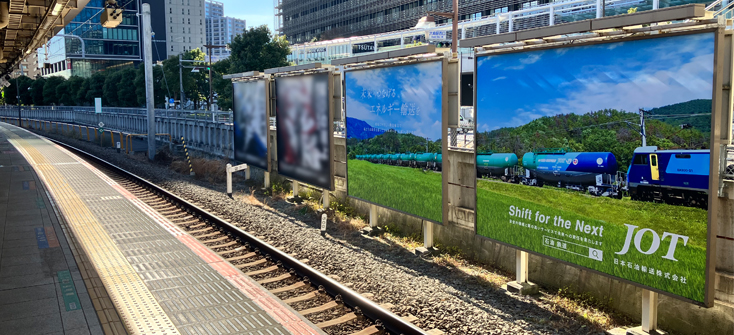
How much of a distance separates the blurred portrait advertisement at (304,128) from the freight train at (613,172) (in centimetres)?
575

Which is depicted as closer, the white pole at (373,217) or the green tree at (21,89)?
the white pole at (373,217)

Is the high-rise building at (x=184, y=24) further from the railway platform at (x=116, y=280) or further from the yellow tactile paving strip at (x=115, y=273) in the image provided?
the railway platform at (x=116, y=280)

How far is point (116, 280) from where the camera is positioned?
8.62m

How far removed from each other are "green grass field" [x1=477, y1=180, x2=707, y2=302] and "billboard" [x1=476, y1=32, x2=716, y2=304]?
1cm

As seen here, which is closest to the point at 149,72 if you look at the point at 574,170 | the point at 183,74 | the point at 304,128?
the point at 304,128

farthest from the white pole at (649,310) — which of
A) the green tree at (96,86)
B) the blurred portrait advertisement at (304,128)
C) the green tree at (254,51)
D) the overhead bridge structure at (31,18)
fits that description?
the green tree at (96,86)

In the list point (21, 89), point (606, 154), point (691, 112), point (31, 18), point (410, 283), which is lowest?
point (410, 283)

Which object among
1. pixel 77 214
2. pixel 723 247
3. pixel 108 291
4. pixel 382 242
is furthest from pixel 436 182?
pixel 77 214

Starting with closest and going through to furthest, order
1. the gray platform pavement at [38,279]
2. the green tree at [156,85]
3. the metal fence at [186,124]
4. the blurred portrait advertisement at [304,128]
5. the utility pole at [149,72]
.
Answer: the gray platform pavement at [38,279], the blurred portrait advertisement at [304,128], the metal fence at [186,124], the utility pole at [149,72], the green tree at [156,85]

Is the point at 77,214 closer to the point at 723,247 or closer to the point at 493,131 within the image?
the point at 493,131

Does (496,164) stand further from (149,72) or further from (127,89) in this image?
(127,89)

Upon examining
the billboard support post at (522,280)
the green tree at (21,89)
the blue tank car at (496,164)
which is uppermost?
the green tree at (21,89)

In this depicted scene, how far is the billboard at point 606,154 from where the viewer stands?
235 inches

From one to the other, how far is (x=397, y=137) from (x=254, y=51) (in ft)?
93.3
